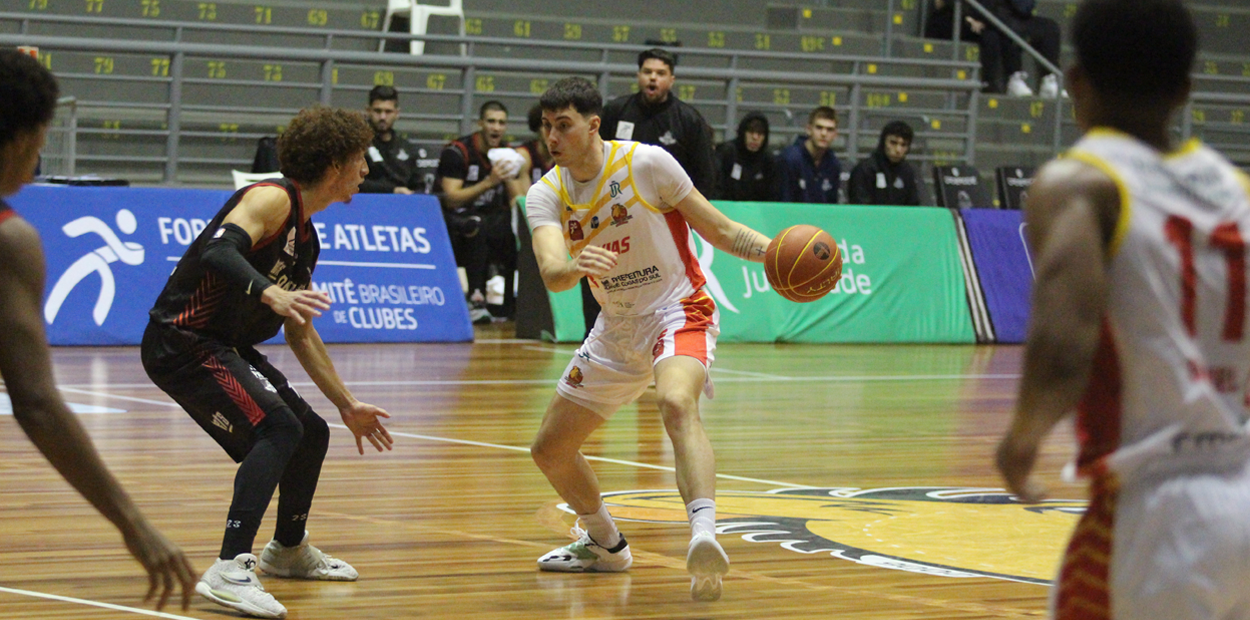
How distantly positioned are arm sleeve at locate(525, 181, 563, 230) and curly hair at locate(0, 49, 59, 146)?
3100 mm

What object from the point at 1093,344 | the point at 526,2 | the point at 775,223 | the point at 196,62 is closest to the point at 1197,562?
the point at 1093,344

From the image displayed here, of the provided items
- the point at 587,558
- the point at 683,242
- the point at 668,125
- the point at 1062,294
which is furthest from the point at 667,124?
the point at 1062,294

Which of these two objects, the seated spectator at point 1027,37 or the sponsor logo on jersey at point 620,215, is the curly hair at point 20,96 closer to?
the sponsor logo on jersey at point 620,215

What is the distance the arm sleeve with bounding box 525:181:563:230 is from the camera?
5.84 meters

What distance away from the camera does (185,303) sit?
509 cm

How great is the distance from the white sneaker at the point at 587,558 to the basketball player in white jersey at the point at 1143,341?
10.4ft

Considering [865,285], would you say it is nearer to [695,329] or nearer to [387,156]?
[387,156]

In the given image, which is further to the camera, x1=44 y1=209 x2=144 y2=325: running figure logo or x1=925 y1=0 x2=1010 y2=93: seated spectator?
x1=925 y1=0 x2=1010 y2=93: seated spectator

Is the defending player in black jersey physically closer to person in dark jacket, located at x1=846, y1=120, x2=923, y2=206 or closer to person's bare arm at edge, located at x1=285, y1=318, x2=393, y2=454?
person's bare arm at edge, located at x1=285, y1=318, x2=393, y2=454

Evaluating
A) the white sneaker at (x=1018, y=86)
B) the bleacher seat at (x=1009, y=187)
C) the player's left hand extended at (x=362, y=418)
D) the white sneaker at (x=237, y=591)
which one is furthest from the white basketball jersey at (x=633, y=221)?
the white sneaker at (x=1018, y=86)

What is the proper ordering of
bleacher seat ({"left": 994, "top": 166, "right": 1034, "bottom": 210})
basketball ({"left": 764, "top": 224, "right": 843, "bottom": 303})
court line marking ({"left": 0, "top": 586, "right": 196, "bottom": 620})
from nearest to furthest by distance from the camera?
court line marking ({"left": 0, "top": 586, "right": 196, "bottom": 620}) < basketball ({"left": 764, "top": 224, "right": 843, "bottom": 303}) < bleacher seat ({"left": 994, "top": 166, "right": 1034, "bottom": 210})

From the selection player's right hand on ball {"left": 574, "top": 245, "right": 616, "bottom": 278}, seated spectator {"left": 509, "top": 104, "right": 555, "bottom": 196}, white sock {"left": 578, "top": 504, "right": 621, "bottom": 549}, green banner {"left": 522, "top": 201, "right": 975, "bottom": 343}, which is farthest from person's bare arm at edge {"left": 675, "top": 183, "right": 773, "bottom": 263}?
seated spectator {"left": 509, "top": 104, "right": 555, "bottom": 196}

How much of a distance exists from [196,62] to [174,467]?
10.3m

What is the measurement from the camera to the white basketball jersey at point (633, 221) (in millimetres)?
5703
